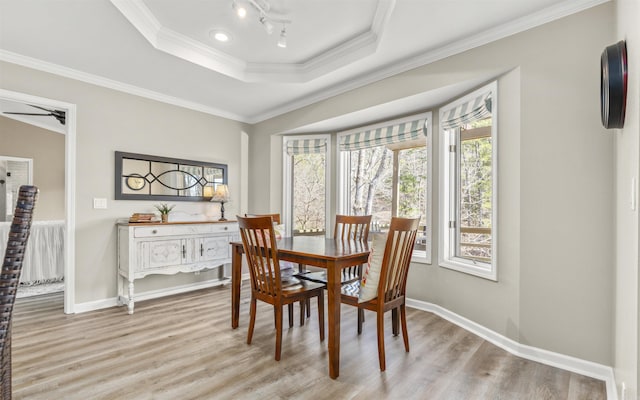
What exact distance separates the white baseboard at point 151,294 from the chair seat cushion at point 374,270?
287 centimetres

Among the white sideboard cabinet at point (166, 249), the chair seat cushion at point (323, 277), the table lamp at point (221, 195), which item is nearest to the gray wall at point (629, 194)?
the chair seat cushion at point (323, 277)

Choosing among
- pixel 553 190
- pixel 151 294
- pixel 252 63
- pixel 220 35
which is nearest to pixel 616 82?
pixel 553 190

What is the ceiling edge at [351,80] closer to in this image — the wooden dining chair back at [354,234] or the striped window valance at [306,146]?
the striped window valance at [306,146]

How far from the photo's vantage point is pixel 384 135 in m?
3.90

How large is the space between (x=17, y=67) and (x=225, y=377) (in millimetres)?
3470

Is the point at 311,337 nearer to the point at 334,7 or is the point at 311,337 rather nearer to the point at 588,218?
the point at 588,218

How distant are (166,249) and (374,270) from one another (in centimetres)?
256

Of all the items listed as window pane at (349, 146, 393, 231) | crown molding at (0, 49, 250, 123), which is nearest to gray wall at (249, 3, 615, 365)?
window pane at (349, 146, 393, 231)

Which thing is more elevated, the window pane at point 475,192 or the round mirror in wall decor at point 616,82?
the round mirror in wall decor at point 616,82

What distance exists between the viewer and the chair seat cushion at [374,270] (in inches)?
84.4

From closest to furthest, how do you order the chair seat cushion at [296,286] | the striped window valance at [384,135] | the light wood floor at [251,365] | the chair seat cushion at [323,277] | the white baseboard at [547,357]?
the light wood floor at [251,365] < the white baseboard at [547,357] < the chair seat cushion at [296,286] < the chair seat cushion at [323,277] < the striped window valance at [384,135]

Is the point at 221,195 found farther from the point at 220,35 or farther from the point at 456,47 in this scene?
the point at 456,47

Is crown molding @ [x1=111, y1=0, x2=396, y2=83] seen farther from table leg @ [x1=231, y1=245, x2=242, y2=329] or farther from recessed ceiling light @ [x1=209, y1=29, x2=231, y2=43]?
table leg @ [x1=231, y1=245, x2=242, y2=329]

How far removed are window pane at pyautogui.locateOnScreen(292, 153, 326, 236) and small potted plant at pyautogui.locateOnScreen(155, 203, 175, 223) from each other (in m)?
1.73
